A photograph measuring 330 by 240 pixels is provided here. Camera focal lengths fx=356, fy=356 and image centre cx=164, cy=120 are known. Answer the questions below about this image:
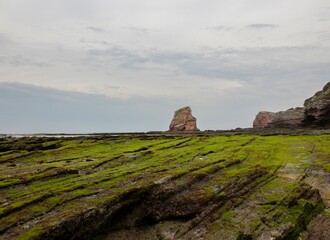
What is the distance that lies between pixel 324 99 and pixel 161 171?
454 ft

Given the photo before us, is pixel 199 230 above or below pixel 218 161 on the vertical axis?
below

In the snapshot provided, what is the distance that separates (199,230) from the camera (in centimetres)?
4316

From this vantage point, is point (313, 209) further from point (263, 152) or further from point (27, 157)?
point (27, 157)

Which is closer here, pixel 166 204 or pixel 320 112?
pixel 166 204

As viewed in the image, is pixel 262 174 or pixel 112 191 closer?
pixel 112 191

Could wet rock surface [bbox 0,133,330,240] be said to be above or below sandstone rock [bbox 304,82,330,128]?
below

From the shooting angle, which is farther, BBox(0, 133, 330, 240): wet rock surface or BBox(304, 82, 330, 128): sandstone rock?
BBox(304, 82, 330, 128): sandstone rock

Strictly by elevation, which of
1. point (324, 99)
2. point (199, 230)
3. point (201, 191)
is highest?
point (324, 99)

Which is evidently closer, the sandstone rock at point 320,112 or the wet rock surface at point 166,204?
the wet rock surface at point 166,204

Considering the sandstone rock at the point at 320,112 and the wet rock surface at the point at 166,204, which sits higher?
the sandstone rock at the point at 320,112

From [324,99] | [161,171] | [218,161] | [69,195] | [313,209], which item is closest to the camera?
[69,195]

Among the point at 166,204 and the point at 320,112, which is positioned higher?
the point at 320,112

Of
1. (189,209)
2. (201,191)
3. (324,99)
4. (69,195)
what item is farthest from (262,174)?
(324,99)

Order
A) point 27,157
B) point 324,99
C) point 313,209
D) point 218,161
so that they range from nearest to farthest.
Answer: point 313,209
point 218,161
point 27,157
point 324,99
